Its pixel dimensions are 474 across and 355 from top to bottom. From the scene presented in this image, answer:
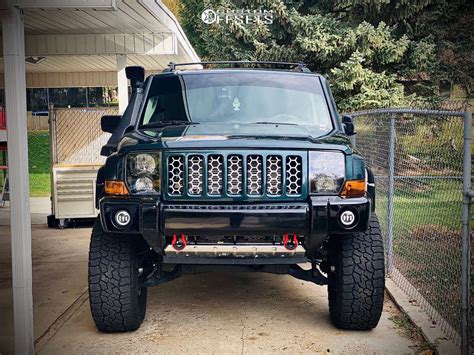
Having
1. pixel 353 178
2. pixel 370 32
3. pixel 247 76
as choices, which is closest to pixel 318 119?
pixel 247 76

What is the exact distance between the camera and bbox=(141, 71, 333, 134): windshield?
17.3ft

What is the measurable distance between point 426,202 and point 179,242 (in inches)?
105

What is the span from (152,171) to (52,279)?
3002 millimetres

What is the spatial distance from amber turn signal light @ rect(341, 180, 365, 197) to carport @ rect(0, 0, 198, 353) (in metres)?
2.22

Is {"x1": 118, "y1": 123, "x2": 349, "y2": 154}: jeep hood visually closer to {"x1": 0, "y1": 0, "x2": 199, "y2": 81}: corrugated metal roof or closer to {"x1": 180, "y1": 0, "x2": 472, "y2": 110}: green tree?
{"x1": 0, "y1": 0, "x2": 199, "y2": 81}: corrugated metal roof

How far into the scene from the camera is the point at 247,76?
559 centimetres

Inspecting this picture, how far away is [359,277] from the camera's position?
4.53m

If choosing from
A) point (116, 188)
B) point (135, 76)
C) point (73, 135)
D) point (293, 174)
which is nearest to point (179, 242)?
point (116, 188)

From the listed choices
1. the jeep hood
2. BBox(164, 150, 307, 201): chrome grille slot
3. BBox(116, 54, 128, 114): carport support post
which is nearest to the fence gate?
BBox(116, 54, 128, 114): carport support post

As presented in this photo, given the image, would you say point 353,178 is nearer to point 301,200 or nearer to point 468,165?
point 301,200

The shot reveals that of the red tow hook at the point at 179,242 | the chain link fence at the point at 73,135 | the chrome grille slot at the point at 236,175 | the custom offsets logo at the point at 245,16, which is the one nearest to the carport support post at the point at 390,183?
the chrome grille slot at the point at 236,175

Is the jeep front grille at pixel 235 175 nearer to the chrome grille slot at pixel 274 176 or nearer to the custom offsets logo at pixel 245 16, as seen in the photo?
the chrome grille slot at pixel 274 176

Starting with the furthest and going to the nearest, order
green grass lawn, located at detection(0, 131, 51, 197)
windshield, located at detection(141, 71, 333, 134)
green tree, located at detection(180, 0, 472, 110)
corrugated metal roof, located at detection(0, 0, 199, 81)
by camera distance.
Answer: green grass lawn, located at detection(0, 131, 51, 197) < green tree, located at detection(180, 0, 472, 110) < corrugated metal roof, located at detection(0, 0, 199, 81) < windshield, located at detection(141, 71, 333, 134)

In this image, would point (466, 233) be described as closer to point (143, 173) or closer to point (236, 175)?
point (236, 175)
